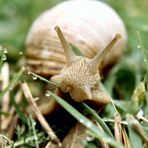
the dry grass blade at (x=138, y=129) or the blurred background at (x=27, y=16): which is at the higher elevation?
the blurred background at (x=27, y=16)

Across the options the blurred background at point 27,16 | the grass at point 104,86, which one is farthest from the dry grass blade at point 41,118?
the blurred background at point 27,16

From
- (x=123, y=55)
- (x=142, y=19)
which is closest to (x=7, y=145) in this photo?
(x=123, y=55)

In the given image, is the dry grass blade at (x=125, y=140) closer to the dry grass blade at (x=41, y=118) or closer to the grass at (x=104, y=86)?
the grass at (x=104, y=86)

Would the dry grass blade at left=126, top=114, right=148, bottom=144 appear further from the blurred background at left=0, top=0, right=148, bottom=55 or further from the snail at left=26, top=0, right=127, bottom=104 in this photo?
the blurred background at left=0, top=0, right=148, bottom=55

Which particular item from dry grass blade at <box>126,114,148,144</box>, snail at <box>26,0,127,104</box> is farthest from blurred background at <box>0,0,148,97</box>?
dry grass blade at <box>126,114,148,144</box>

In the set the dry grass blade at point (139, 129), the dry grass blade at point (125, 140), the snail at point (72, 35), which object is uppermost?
the snail at point (72, 35)

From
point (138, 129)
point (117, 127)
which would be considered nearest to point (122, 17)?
point (117, 127)

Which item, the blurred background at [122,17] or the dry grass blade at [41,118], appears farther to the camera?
the blurred background at [122,17]
